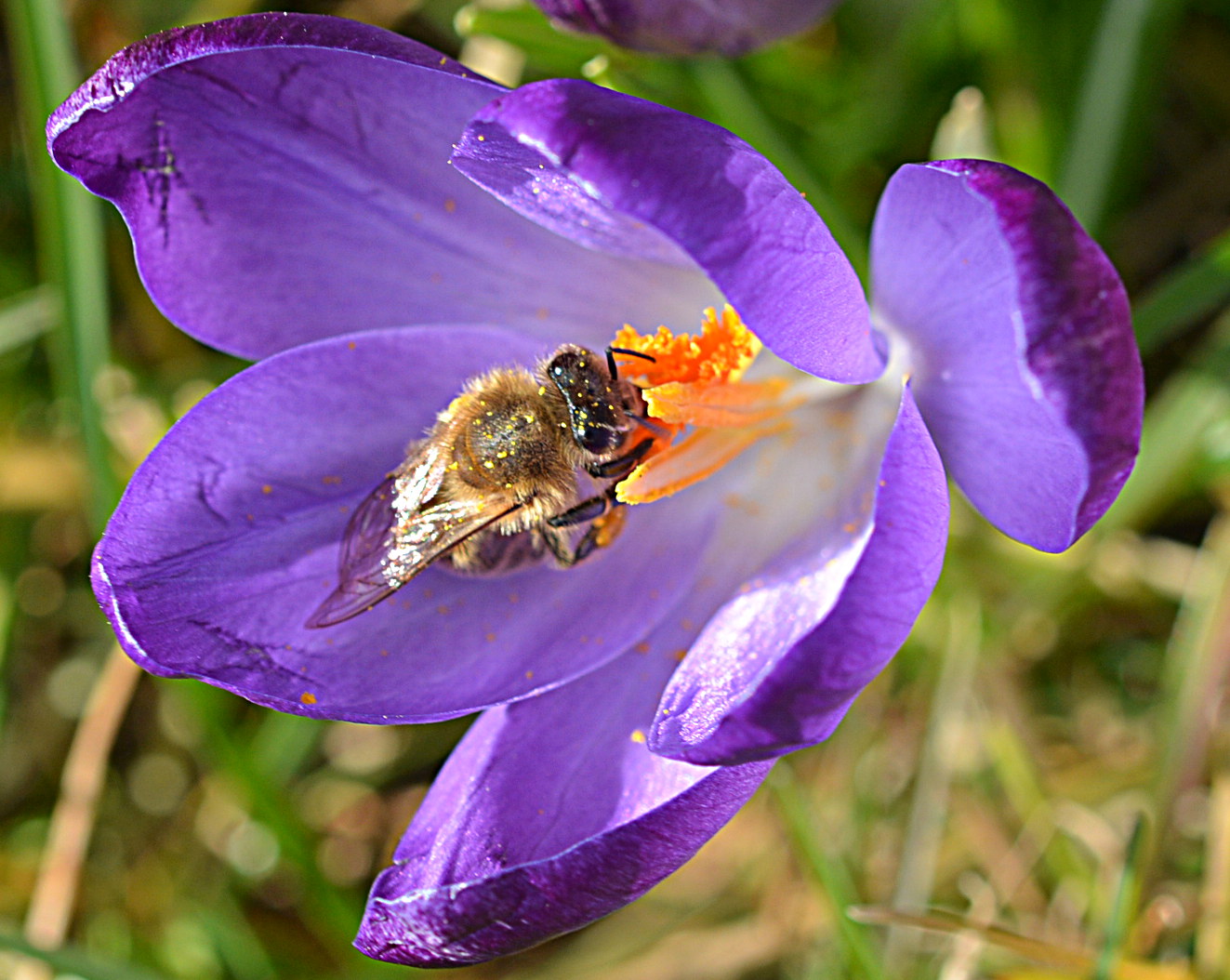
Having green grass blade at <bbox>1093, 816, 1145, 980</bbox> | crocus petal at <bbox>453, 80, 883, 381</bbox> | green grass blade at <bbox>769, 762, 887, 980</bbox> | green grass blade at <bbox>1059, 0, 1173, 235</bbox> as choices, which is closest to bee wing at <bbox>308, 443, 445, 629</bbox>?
crocus petal at <bbox>453, 80, 883, 381</bbox>

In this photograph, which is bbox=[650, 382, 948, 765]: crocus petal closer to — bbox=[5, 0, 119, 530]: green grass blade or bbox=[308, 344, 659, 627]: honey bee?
bbox=[308, 344, 659, 627]: honey bee

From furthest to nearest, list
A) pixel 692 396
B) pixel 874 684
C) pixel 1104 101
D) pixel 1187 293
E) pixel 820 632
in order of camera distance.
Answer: pixel 874 684 < pixel 1104 101 < pixel 1187 293 < pixel 692 396 < pixel 820 632

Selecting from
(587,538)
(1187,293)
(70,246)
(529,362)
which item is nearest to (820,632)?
(587,538)

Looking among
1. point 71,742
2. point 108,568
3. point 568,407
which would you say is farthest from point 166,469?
point 71,742

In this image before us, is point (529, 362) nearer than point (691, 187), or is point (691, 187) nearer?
point (691, 187)

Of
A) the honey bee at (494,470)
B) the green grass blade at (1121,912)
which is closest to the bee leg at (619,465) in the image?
the honey bee at (494,470)

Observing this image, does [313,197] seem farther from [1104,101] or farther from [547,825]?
[1104,101]

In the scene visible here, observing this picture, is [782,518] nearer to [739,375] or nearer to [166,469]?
[739,375]
